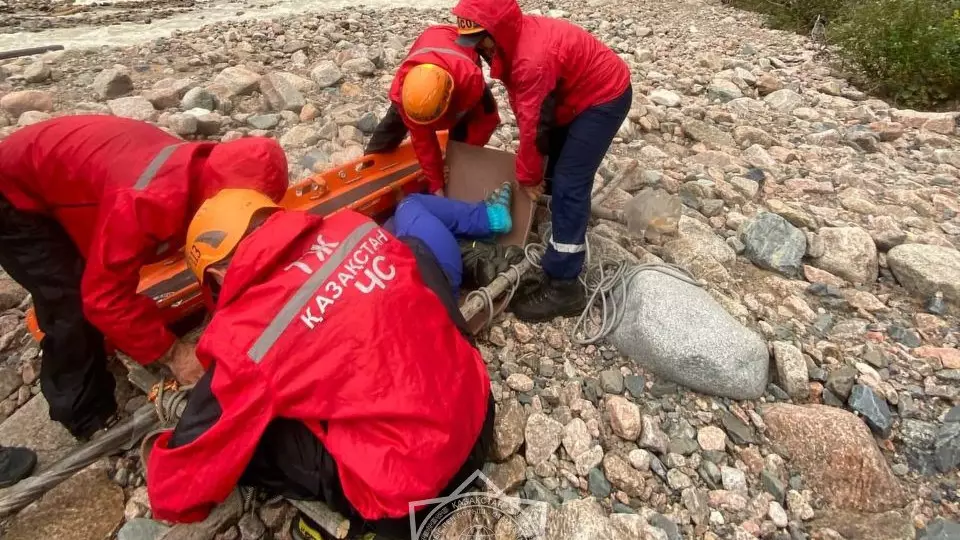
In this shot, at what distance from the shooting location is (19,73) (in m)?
5.22

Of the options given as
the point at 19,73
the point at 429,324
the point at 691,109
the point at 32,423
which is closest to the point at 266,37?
the point at 19,73

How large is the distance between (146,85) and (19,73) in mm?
1294

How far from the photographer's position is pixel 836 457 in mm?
2020

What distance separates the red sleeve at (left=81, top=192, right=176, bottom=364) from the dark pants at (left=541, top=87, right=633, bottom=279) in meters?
1.66

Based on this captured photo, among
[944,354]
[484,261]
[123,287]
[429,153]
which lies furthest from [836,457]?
[123,287]

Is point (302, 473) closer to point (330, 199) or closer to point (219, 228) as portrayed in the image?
point (219, 228)

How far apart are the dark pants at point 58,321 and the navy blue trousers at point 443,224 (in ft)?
4.34

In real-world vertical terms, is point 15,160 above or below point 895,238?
above

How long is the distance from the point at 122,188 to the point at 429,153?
147cm

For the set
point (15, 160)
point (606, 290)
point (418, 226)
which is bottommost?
point (606, 290)

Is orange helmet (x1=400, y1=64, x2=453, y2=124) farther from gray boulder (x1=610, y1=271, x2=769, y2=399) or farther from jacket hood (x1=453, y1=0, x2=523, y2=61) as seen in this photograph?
gray boulder (x1=610, y1=271, x2=769, y2=399)

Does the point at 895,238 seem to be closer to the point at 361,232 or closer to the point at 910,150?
the point at 910,150

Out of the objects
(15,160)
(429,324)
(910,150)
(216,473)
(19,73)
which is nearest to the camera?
(216,473)

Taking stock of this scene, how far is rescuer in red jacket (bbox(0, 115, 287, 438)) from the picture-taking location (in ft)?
6.49
